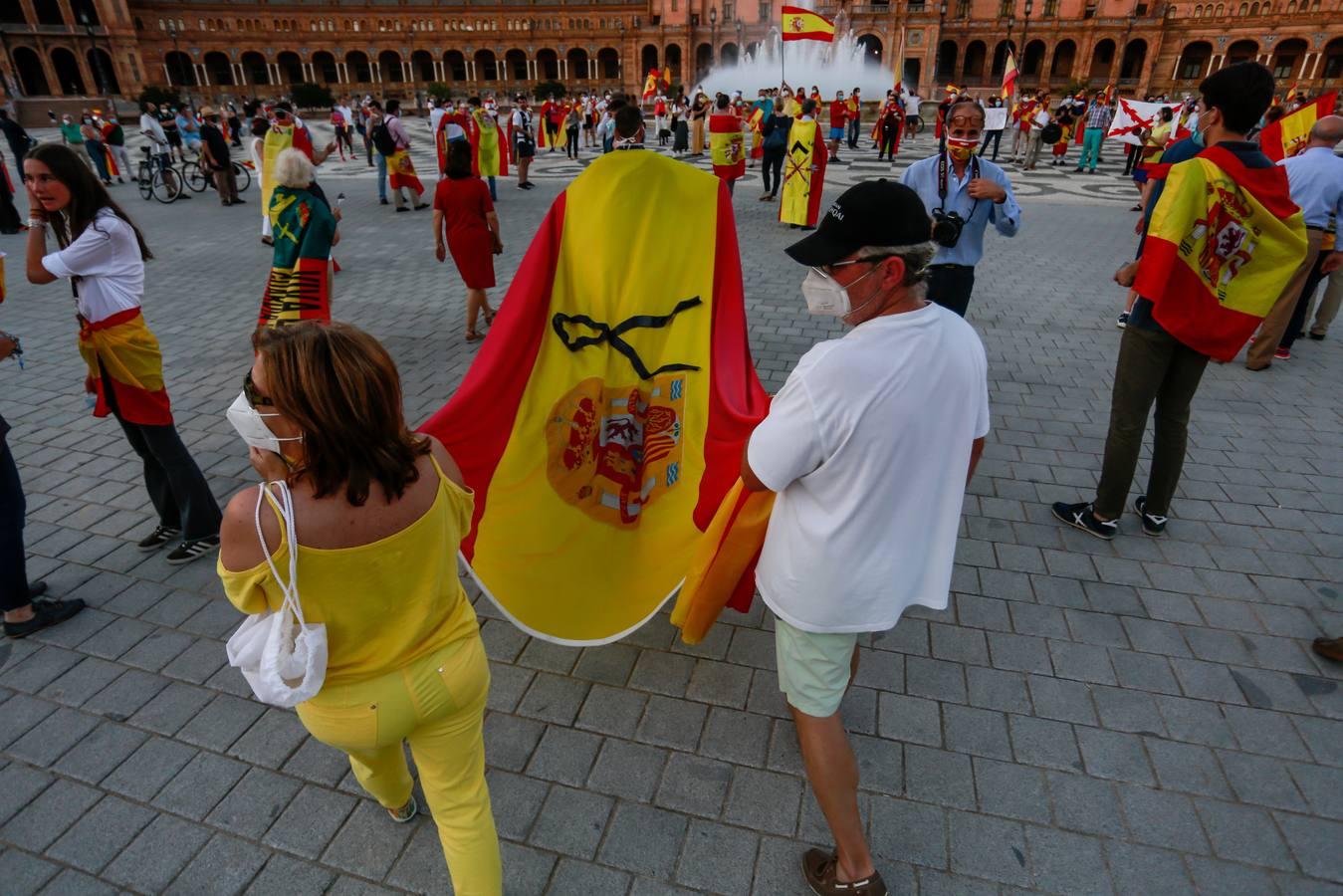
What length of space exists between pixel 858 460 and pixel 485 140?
48.3 feet

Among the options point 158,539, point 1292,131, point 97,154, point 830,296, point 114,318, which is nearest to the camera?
point 830,296

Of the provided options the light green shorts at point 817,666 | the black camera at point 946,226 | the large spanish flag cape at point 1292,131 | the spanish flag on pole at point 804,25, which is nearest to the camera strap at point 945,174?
the black camera at point 946,226

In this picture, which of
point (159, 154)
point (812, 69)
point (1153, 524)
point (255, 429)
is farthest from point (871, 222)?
point (812, 69)

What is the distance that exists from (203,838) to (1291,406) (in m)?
7.67

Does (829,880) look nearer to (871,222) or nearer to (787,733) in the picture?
(787,733)

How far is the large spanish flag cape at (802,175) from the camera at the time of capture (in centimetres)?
1145

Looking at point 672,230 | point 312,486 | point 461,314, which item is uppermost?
point 672,230

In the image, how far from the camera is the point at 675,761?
111 inches

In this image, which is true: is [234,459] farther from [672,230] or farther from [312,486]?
[312,486]

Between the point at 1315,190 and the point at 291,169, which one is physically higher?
the point at 291,169

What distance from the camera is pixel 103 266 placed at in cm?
363

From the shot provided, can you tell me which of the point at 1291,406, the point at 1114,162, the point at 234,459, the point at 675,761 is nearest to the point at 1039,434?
the point at 1291,406

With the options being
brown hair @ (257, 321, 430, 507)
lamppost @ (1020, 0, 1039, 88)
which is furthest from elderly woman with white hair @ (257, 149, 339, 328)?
lamppost @ (1020, 0, 1039, 88)

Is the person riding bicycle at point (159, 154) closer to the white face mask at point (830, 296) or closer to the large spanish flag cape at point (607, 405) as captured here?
the large spanish flag cape at point (607, 405)
